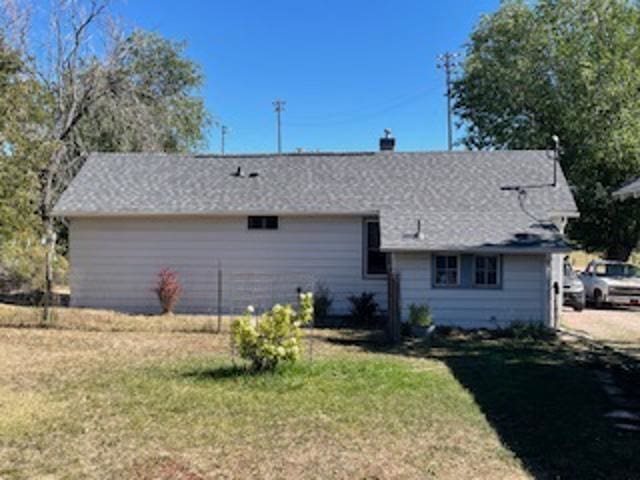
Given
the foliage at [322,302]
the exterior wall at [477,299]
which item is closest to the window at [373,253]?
the foliage at [322,302]

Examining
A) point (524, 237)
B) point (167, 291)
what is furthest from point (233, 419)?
point (167, 291)

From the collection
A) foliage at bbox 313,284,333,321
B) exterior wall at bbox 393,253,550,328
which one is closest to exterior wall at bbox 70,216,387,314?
foliage at bbox 313,284,333,321

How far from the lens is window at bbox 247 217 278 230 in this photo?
51.3 ft

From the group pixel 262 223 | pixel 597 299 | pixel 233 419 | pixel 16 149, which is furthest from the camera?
pixel 597 299

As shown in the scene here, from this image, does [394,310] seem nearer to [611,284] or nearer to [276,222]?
[276,222]

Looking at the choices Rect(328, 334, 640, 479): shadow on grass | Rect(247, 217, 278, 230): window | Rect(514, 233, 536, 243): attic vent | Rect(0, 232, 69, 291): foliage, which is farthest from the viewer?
Rect(0, 232, 69, 291): foliage

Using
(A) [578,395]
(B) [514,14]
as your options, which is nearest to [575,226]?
(B) [514,14]

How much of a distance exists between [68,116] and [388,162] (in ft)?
34.4

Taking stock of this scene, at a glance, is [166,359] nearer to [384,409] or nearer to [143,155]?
[384,409]

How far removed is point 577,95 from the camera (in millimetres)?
25578

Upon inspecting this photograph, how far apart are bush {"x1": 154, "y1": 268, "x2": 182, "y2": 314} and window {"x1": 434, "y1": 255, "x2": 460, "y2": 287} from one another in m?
6.20

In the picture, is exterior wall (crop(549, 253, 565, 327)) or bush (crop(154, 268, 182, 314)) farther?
bush (crop(154, 268, 182, 314))

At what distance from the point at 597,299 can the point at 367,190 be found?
926 cm

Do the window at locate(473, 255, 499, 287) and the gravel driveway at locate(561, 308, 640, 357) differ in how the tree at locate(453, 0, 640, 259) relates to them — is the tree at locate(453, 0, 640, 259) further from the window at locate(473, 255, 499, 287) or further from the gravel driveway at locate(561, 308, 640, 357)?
the window at locate(473, 255, 499, 287)
